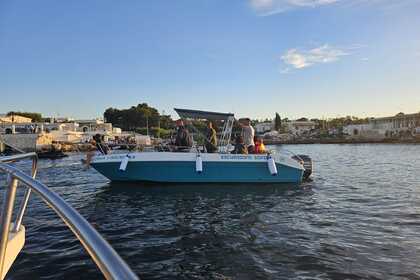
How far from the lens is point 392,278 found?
6.04m

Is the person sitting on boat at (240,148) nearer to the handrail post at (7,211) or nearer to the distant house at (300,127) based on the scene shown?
the handrail post at (7,211)

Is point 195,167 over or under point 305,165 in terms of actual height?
over

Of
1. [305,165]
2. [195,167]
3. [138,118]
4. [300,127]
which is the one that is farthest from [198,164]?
[300,127]

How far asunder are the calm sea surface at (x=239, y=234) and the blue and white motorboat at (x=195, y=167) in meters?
1.09

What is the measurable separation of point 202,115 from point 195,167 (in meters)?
3.04

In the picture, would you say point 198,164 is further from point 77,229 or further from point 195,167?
point 77,229

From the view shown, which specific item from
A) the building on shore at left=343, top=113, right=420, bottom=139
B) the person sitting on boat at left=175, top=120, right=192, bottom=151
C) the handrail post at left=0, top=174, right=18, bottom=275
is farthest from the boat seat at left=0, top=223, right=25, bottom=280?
the building on shore at left=343, top=113, right=420, bottom=139

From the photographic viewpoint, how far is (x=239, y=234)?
28.7 ft

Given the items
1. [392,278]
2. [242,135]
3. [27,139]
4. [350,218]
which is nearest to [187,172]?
[242,135]

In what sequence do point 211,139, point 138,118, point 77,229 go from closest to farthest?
1. point 77,229
2. point 211,139
3. point 138,118

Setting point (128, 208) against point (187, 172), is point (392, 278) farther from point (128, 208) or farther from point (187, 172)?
point (187, 172)

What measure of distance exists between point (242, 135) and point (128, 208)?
7526 mm

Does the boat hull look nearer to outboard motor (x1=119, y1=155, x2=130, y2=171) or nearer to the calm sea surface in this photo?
outboard motor (x1=119, y1=155, x2=130, y2=171)

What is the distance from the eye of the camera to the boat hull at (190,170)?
15.7 metres
